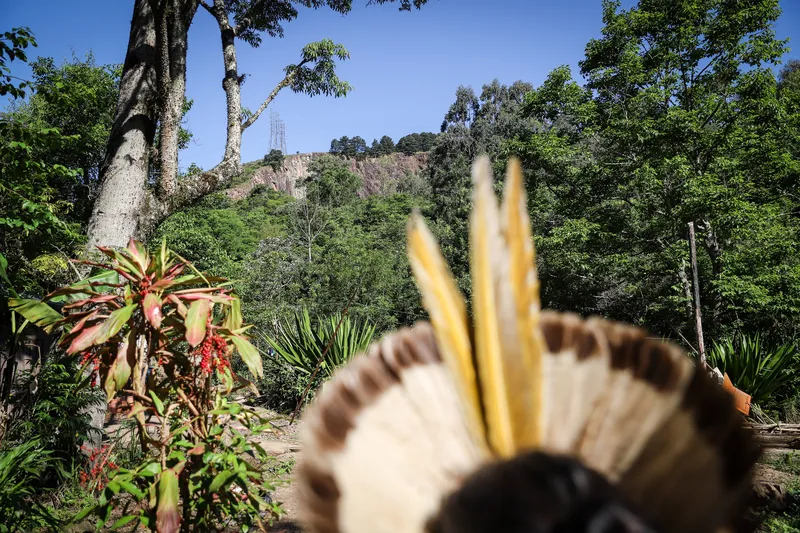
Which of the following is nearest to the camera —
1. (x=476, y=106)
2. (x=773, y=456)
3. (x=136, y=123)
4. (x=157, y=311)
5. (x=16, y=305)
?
(x=157, y=311)

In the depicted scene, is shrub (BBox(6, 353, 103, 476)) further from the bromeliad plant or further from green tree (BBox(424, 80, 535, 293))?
green tree (BBox(424, 80, 535, 293))

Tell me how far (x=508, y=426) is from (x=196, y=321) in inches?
61.9

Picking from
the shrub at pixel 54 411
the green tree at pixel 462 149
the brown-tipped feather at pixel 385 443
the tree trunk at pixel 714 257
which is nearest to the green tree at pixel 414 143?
the green tree at pixel 462 149

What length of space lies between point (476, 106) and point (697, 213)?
29.6 metres

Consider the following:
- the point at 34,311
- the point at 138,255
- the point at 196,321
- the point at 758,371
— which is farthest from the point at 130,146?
the point at 758,371

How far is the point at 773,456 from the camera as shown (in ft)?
17.7

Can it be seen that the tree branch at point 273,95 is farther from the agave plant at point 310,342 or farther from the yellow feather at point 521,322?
the yellow feather at point 521,322

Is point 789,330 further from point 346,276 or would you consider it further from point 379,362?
point 379,362

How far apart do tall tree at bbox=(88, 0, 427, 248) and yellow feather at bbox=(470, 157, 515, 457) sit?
4.25 meters

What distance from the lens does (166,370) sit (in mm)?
1908

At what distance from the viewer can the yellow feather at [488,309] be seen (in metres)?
0.23

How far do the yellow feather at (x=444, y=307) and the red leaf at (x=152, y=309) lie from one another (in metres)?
1.59

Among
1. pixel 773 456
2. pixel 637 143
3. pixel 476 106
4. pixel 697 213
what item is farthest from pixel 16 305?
pixel 476 106

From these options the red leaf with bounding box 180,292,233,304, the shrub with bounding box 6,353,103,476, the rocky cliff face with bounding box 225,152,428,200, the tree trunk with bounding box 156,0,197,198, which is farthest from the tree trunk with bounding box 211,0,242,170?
the rocky cliff face with bounding box 225,152,428,200
